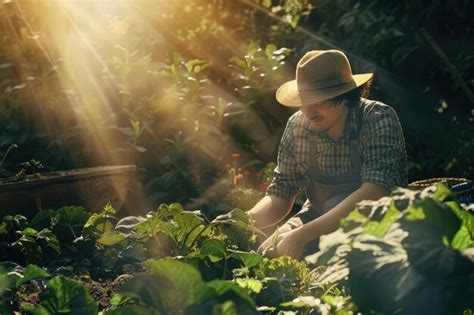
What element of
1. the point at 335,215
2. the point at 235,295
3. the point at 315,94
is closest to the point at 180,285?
the point at 235,295

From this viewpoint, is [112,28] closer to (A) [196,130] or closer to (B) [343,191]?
(A) [196,130]

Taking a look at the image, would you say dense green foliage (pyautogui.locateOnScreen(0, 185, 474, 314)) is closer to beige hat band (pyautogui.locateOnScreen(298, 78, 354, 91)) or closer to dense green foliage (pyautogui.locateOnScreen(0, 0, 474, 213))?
beige hat band (pyautogui.locateOnScreen(298, 78, 354, 91))

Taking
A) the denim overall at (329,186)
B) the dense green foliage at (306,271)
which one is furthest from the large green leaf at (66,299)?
the denim overall at (329,186)

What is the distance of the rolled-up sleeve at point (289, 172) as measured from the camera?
13.3 ft

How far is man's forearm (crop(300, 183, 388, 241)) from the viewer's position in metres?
3.36

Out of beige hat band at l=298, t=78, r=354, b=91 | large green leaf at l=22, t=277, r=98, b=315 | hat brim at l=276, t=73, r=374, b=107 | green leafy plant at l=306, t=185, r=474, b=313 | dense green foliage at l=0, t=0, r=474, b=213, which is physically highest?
green leafy plant at l=306, t=185, r=474, b=313

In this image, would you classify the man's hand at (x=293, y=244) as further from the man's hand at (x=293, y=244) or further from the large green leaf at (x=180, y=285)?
the large green leaf at (x=180, y=285)

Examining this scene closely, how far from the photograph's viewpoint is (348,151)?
3947 mm

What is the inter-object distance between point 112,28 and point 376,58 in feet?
8.31

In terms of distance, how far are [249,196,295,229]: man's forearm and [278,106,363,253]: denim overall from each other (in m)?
0.08

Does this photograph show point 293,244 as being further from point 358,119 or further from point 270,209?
point 358,119

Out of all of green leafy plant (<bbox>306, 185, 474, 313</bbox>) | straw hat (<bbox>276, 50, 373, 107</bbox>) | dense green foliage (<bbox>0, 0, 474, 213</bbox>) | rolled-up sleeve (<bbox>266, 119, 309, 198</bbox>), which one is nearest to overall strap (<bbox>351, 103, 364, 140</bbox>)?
straw hat (<bbox>276, 50, 373, 107</bbox>)

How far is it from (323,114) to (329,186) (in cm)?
50

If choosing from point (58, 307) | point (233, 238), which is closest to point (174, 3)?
point (233, 238)
